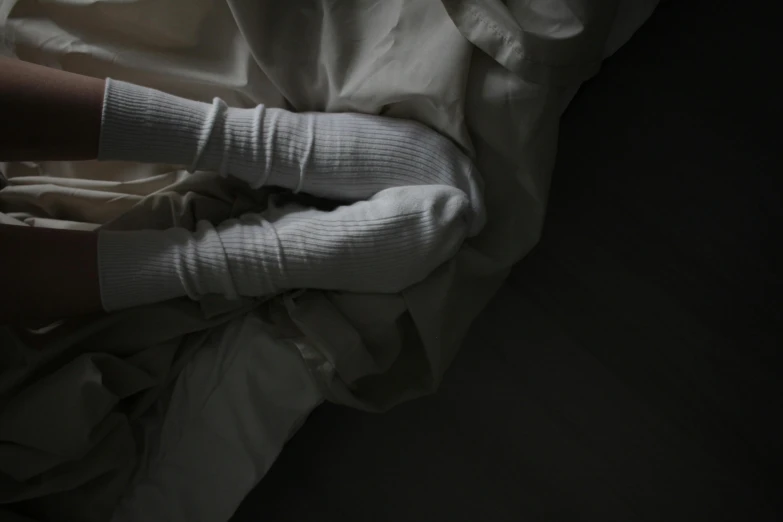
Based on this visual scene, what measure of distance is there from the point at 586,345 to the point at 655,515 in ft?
0.69

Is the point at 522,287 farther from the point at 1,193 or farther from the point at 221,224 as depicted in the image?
the point at 1,193

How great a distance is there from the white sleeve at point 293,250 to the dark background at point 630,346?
22 centimetres

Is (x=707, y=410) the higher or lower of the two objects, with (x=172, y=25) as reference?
lower

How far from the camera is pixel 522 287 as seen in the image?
28.9 inches

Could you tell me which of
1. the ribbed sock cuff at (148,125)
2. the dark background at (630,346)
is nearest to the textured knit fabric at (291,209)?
the ribbed sock cuff at (148,125)

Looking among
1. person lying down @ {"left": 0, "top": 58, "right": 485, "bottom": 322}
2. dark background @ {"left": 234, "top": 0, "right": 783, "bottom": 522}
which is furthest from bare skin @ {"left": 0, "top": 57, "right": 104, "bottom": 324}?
dark background @ {"left": 234, "top": 0, "right": 783, "bottom": 522}

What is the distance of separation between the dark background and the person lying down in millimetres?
221

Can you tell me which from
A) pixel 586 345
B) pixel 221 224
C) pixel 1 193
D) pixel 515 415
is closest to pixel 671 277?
pixel 586 345

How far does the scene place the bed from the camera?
0.54m

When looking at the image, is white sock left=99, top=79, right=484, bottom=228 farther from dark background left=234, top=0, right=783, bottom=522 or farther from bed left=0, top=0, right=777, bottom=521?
dark background left=234, top=0, right=783, bottom=522

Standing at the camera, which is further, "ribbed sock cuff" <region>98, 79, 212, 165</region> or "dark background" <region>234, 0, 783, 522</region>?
"dark background" <region>234, 0, 783, 522</region>

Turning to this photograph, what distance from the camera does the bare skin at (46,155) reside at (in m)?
0.49

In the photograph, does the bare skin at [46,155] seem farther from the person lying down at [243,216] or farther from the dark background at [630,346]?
the dark background at [630,346]

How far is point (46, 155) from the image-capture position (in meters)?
0.52
